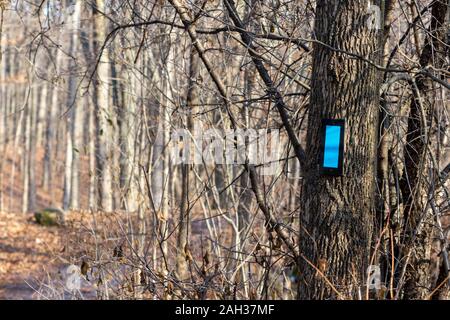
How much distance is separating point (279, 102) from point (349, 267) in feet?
4.08

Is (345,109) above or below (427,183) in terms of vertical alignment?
above

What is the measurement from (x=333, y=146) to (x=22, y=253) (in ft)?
39.7

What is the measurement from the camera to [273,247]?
471 cm

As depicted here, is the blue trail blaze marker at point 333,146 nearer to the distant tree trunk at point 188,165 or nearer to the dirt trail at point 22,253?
the distant tree trunk at point 188,165

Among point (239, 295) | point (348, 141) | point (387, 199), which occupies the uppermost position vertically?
point (348, 141)

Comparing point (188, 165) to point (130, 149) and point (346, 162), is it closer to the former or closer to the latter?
point (346, 162)

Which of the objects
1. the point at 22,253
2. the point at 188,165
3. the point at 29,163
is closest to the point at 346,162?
the point at 188,165

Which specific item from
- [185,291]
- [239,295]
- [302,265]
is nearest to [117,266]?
[239,295]

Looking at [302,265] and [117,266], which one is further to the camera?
[117,266]

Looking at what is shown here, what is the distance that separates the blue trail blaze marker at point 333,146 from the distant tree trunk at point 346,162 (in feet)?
0.12

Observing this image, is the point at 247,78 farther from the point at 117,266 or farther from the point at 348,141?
the point at 348,141

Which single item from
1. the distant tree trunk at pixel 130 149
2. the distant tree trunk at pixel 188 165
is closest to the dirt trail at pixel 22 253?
the distant tree trunk at pixel 130 149

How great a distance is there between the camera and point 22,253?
15133 mm

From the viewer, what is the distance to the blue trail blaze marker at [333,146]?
4.23 m
